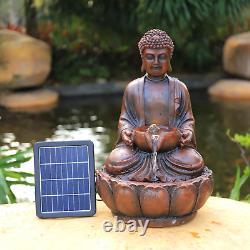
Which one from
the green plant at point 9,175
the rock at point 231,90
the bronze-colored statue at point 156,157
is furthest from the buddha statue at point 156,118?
the rock at point 231,90

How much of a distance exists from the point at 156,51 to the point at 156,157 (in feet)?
1.82

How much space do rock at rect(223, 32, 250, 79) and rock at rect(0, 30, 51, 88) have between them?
11.0 feet

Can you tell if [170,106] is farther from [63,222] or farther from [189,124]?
[63,222]

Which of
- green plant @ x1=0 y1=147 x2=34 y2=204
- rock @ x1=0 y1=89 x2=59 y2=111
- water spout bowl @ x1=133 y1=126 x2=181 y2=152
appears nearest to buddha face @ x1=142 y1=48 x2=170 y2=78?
water spout bowl @ x1=133 y1=126 x2=181 y2=152

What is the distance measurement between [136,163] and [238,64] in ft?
25.0

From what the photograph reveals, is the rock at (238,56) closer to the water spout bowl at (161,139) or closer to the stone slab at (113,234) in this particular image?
the stone slab at (113,234)

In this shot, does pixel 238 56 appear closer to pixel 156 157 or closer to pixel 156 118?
pixel 156 118

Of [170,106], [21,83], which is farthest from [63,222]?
[21,83]

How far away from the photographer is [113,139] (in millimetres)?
7078

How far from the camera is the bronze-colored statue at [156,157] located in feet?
9.47

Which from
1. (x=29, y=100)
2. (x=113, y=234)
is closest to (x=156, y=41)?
(x=113, y=234)

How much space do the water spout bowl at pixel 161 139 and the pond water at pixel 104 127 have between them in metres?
2.53

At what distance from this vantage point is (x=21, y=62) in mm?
9406

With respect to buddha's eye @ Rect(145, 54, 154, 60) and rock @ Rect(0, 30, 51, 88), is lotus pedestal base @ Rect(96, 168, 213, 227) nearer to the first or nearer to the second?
buddha's eye @ Rect(145, 54, 154, 60)
